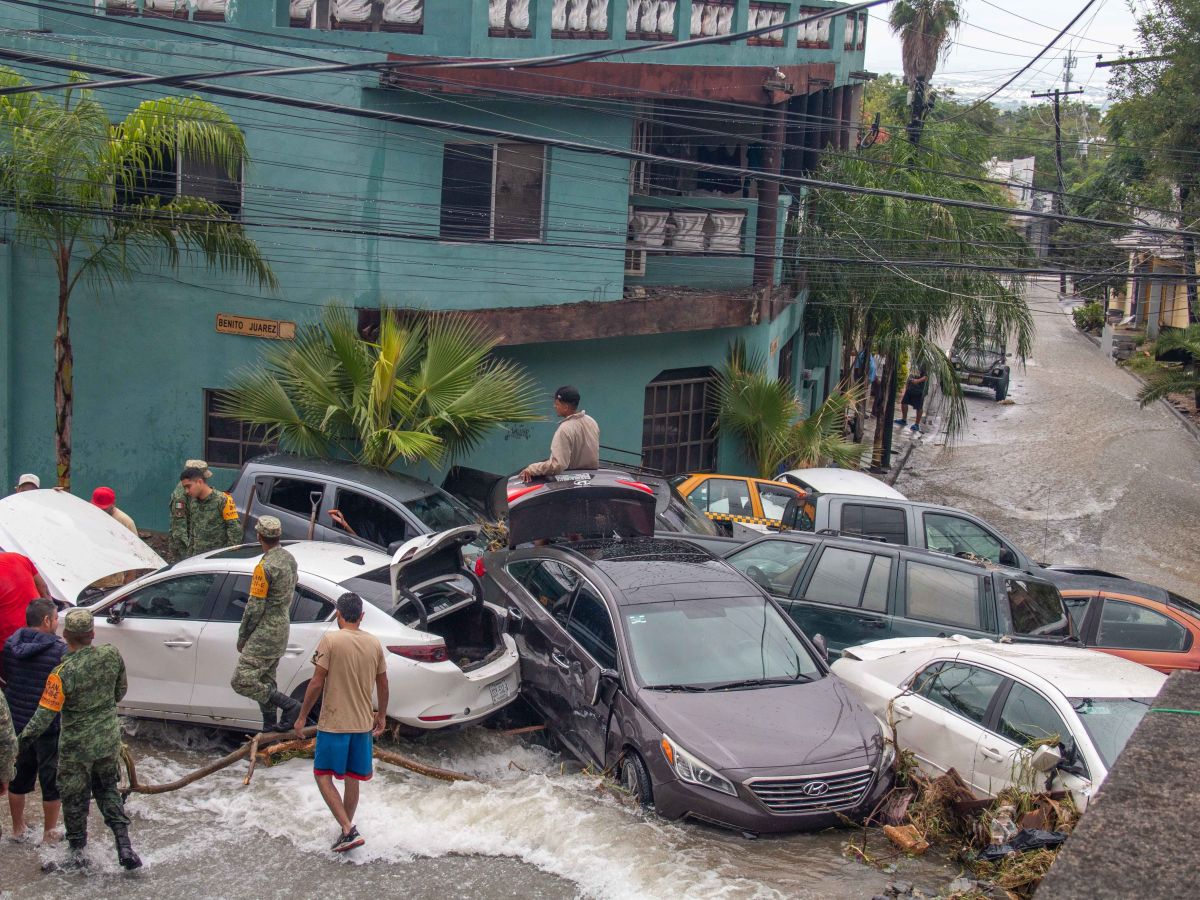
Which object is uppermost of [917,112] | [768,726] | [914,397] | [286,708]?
[917,112]

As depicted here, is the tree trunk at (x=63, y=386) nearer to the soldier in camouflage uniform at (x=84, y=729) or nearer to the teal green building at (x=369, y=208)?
the teal green building at (x=369, y=208)

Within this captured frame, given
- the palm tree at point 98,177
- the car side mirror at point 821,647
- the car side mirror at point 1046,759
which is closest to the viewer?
the car side mirror at point 1046,759

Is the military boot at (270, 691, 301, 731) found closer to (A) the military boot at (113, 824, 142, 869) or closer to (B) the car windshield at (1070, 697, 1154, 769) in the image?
(A) the military boot at (113, 824, 142, 869)

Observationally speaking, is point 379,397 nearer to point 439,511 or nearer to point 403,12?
point 439,511

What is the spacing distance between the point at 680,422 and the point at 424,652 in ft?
38.4

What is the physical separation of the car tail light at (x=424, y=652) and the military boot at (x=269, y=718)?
86 cm

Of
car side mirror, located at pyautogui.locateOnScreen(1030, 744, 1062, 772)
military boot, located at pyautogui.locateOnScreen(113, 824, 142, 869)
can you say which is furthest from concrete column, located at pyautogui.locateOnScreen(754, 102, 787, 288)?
military boot, located at pyautogui.locateOnScreen(113, 824, 142, 869)

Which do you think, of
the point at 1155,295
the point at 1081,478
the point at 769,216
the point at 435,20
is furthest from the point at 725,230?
the point at 1155,295

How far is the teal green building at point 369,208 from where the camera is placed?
14.6m

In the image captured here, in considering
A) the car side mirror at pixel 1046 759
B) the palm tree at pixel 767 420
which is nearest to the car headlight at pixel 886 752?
the car side mirror at pixel 1046 759

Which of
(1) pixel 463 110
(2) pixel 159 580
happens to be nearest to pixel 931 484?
(1) pixel 463 110

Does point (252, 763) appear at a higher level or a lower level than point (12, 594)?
lower

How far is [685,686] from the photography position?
26.1 feet

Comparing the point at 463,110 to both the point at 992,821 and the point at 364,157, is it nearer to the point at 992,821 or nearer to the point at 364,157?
the point at 364,157
